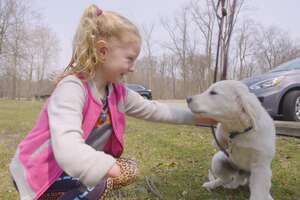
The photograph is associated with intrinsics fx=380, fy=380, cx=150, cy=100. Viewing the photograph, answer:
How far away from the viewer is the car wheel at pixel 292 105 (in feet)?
20.9

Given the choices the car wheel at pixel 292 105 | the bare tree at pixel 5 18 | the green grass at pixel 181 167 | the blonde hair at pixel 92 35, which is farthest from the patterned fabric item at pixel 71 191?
the bare tree at pixel 5 18

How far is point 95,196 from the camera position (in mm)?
1801

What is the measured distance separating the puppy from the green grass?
0.42 metres

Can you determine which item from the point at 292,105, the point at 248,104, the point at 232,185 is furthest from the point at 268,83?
the point at 248,104

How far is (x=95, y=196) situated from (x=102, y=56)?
66 centimetres

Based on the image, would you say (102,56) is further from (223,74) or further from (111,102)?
(223,74)

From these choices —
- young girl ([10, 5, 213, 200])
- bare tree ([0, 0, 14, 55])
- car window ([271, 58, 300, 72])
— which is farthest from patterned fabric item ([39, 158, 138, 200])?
bare tree ([0, 0, 14, 55])

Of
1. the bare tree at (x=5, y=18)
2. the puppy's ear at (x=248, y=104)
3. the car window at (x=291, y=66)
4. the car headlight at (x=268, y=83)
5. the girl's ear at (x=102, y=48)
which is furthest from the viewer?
the bare tree at (x=5, y=18)

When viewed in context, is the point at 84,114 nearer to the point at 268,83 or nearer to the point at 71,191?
the point at 71,191

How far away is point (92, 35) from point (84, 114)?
0.35 m

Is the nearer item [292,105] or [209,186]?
[209,186]

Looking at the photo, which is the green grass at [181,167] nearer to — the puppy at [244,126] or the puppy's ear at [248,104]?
the puppy at [244,126]

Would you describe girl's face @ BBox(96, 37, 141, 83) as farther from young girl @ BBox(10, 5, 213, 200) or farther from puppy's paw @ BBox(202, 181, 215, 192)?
puppy's paw @ BBox(202, 181, 215, 192)

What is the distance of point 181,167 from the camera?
3.82 metres
